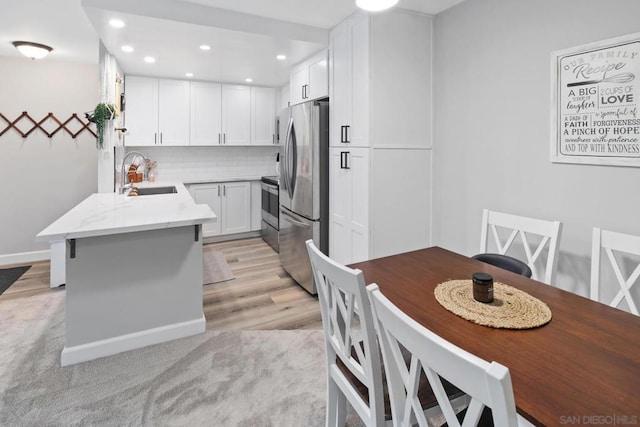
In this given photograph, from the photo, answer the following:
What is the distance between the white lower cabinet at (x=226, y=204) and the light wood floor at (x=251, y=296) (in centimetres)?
79

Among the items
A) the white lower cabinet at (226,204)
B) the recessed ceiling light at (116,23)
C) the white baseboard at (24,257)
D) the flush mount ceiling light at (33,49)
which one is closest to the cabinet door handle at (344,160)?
the recessed ceiling light at (116,23)

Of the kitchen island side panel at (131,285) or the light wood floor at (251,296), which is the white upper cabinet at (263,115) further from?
the kitchen island side panel at (131,285)

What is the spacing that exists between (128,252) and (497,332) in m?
2.18

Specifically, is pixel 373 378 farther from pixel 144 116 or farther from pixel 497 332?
pixel 144 116

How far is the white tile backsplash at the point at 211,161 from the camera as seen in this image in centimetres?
508

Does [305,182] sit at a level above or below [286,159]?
below

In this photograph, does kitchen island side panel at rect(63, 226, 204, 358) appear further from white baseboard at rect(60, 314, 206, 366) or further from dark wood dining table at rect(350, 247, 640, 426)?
dark wood dining table at rect(350, 247, 640, 426)

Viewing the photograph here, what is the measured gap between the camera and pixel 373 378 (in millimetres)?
1078

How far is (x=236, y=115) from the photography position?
5.16 meters

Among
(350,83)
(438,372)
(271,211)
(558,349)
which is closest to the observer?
(438,372)

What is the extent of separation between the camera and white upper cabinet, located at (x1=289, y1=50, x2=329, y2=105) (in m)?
3.27

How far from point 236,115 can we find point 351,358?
4.57m

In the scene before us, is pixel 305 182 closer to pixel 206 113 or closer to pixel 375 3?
pixel 375 3

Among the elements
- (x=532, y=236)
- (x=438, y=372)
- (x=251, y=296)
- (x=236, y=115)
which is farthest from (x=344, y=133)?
(x=236, y=115)
